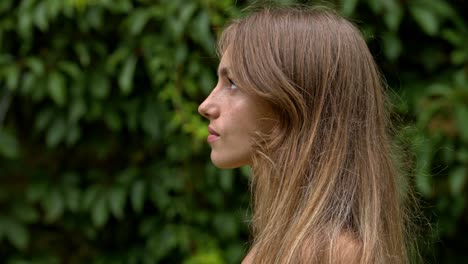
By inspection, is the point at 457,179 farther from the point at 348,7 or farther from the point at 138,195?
the point at 138,195

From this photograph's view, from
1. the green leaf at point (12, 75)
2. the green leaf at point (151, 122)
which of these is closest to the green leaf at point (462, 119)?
the green leaf at point (151, 122)

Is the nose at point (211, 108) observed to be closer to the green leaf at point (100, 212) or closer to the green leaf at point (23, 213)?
the green leaf at point (100, 212)

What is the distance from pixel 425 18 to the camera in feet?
9.66

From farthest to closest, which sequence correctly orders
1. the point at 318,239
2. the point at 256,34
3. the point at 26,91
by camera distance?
the point at 26,91
the point at 256,34
the point at 318,239

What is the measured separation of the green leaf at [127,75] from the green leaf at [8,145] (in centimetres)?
53

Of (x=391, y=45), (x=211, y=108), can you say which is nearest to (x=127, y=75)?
(x=391, y=45)

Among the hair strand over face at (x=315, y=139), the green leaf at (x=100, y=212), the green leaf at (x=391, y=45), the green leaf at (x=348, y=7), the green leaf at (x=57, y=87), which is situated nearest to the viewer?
the hair strand over face at (x=315, y=139)

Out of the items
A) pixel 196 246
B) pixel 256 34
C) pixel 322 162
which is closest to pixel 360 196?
pixel 322 162

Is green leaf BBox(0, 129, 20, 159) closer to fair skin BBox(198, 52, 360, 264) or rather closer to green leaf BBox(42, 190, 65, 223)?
green leaf BBox(42, 190, 65, 223)

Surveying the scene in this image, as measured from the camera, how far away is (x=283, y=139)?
173 cm

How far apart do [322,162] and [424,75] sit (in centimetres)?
166

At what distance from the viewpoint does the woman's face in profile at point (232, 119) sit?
5.71 feet

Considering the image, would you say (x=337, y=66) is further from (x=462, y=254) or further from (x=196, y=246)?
(x=462, y=254)

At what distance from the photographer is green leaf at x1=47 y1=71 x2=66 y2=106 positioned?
314 centimetres
